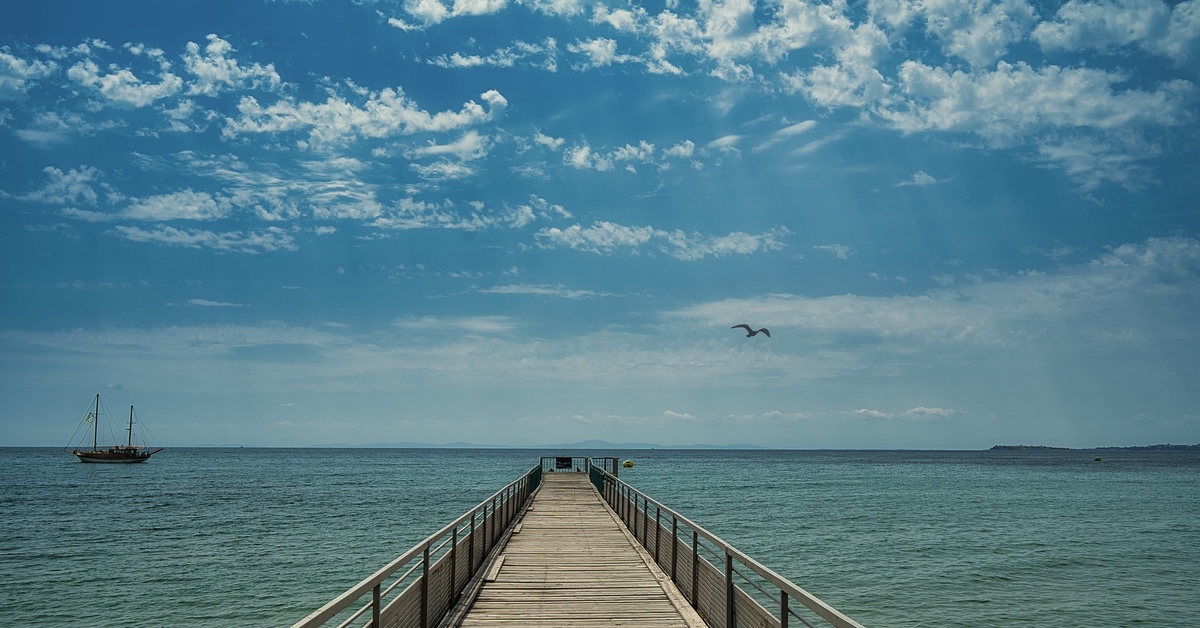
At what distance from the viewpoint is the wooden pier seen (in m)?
7.80

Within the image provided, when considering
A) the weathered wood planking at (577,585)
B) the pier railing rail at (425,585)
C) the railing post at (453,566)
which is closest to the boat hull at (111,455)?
the weathered wood planking at (577,585)

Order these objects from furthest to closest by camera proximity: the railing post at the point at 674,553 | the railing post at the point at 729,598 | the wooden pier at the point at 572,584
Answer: the railing post at the point at 674,553, the railing post at the point at 729,598, the wooden pier at the point at 572,584

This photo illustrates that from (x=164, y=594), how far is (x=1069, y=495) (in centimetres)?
6867

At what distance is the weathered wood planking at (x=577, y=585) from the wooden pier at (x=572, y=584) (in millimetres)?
16

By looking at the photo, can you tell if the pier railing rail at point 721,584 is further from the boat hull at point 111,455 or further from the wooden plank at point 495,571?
the boat hull at point 111,455

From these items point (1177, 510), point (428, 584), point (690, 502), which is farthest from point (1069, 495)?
point (428, 584)

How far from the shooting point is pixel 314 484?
88250 mm

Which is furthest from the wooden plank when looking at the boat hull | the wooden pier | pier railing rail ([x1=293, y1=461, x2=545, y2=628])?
the boat hull

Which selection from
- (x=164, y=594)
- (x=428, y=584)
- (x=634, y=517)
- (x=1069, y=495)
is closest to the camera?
(x=428, y=584)

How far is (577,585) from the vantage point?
1315cm

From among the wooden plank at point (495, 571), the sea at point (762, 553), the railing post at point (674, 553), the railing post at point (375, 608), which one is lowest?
the sea at point (762, 553)

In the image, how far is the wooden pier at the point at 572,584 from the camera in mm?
7805

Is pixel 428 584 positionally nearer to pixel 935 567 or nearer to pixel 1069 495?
pixel 935 567

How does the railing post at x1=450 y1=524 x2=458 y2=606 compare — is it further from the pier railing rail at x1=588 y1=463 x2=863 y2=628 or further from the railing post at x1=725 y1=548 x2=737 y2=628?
the railing post at x1=725 y1=548 x2=737 y2=628
